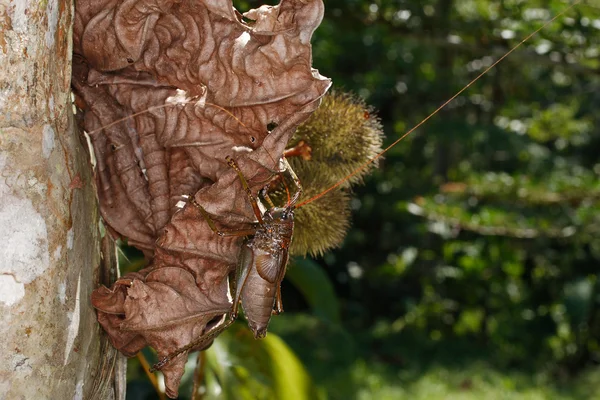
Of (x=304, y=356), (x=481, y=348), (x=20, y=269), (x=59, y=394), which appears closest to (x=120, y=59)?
(x=20, y=269)

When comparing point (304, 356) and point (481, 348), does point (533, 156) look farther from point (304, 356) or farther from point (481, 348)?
point (304, 356)

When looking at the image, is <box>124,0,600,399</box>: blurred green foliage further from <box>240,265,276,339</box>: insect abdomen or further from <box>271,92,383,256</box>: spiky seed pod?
<box>240,265,276,339</box>: insect abdomen

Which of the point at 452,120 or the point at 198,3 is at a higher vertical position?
the point at 198,3

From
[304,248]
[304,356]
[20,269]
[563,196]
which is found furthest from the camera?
[304,356]

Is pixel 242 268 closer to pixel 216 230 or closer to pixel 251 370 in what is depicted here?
pixel 216 230

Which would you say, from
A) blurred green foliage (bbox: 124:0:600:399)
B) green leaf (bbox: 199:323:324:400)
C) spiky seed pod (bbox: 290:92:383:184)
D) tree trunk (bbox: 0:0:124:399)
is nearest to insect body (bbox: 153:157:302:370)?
tree trunk (bbox: 0:0:124:399)

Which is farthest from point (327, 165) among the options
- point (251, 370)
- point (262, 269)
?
point (251, 370)

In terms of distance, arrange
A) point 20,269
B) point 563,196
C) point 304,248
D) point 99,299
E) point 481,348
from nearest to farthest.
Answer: point 20,269
point 99,299
point 304,248
point 563,196
point 481,348

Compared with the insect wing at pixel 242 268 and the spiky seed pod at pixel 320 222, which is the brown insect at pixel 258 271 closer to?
the insect wing at pixel 242 268
